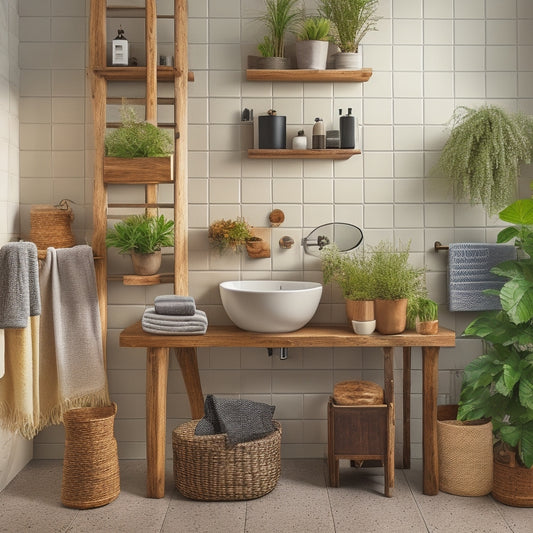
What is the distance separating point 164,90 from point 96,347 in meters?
1.38

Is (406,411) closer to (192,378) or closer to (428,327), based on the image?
(428,327)

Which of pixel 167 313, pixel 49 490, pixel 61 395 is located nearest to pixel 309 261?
pixel 167 313

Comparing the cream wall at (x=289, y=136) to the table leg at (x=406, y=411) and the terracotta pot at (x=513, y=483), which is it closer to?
the table leg at (x=406, y=411)

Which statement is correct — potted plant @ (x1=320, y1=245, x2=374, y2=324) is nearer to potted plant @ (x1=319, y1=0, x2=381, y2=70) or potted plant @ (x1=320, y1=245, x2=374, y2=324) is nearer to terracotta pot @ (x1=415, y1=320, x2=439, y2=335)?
terracotta pot @ (x1=415, y1=320, x2=439, y2=335)

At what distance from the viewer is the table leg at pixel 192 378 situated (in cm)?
346

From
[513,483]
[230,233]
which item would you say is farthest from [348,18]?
[513,483]

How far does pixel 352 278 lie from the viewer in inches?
131

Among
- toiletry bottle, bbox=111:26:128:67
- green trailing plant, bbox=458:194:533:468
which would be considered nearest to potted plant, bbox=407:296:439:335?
green trailing plant, bbox=458:194:533:468

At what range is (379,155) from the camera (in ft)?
11.9

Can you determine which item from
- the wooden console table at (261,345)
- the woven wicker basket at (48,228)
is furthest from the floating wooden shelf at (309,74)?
the wooden console table at (261,345)

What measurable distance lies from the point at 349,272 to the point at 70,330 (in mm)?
1398

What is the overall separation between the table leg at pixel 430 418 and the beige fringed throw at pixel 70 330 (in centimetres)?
156

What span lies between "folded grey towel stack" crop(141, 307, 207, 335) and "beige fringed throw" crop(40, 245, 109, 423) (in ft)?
1.32

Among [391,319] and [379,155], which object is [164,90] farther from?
[391,319]
